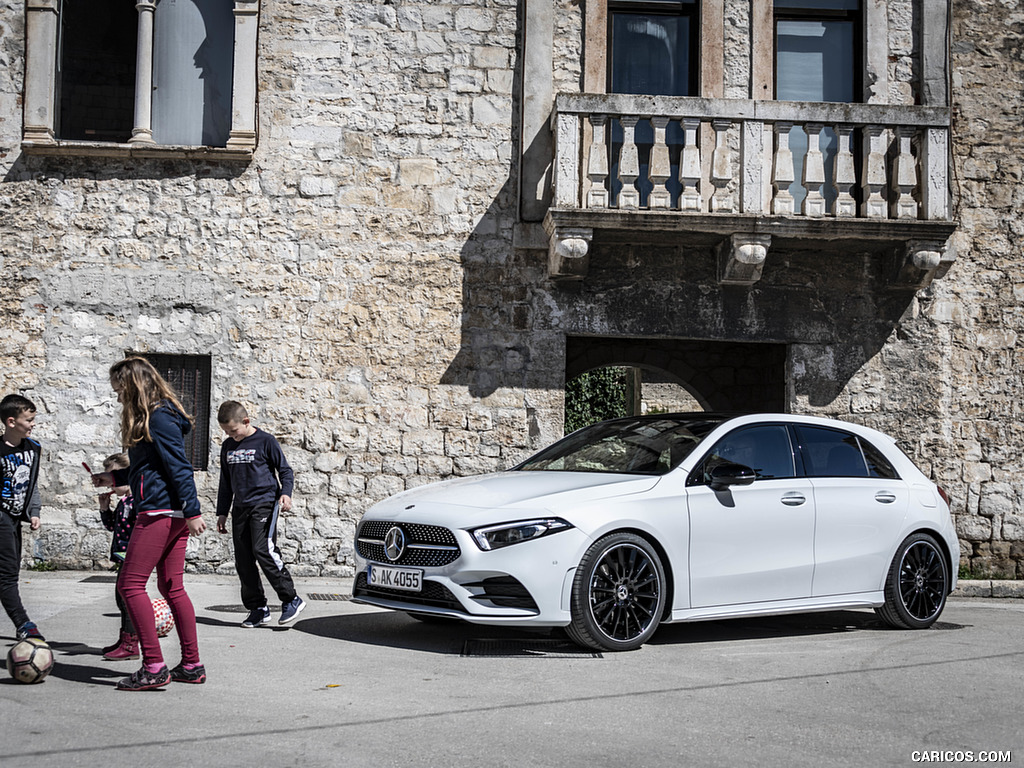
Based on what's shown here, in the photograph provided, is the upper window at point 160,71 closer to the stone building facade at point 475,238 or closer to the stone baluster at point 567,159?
the stone building facade at point 475,238

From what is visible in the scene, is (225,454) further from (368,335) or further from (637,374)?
(637,374)

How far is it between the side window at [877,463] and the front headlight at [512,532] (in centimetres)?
300

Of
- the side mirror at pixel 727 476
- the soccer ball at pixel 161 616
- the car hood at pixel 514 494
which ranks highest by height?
the side mirror at pixel 727 476

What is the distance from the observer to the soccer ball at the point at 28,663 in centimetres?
549

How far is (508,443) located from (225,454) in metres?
4.49

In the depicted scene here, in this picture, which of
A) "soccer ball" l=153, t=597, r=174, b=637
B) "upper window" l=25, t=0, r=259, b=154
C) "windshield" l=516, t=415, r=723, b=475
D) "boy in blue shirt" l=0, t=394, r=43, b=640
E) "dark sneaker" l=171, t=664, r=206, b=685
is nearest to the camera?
"dark sneaker" l=171, t=664, r=206, b=685

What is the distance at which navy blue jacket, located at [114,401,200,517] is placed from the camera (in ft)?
18.0

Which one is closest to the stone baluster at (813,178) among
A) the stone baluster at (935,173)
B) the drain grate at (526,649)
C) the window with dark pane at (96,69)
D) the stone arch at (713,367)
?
the stone baluster at (935,173)

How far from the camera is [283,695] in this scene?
5.48 metres

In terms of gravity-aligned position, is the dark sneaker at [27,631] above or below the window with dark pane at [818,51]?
below

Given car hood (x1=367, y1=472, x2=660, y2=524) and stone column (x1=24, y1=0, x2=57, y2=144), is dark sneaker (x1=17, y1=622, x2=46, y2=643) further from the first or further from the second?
stone column (x1=24, y1=0, x2=57, y2=144)

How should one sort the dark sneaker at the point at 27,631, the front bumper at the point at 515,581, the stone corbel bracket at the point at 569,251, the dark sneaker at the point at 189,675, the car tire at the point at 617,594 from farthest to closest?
the stone corbel bracket at the point at 569,251 → the car tire at the point at 617,594 → the front bumper at the point at 515,581 → the dark sneaker at the point at 27,631 → the dark sneaker at the point at 189,675

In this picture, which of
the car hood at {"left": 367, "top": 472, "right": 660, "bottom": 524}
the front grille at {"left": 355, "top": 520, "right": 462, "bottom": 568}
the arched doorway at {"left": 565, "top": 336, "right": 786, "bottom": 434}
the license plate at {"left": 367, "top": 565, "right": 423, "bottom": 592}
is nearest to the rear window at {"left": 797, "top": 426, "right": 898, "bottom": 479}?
the car hood at {"left": 367, "top": 472, "right": 660, "bottom": 524}

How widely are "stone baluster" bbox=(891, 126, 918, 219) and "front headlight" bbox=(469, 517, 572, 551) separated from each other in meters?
6.78
